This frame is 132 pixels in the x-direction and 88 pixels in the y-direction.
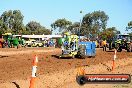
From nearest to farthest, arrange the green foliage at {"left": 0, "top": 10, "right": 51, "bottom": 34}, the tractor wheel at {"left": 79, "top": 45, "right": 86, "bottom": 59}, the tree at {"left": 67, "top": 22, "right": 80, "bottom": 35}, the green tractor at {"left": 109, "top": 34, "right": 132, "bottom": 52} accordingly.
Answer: the tractor wheel at {"left": 79, "top": 45, "right": 86, "bottom": 59} → the green tractor at {"left": 109, "top": 34, "right": 132, "bottom": 52} → the green foliage at {"left": 0, "top": 10, "right": 51, "bottom": 34} → the tree at {"left": 67, "top": 22, "right": 80, "bottom": 35}

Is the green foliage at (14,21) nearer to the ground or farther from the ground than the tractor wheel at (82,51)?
farther from the ground

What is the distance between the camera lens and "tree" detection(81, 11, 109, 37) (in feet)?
443

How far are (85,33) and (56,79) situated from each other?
399ft

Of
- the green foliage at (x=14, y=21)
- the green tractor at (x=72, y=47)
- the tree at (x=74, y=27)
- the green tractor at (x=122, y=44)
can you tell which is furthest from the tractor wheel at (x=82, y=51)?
the tree at (x=74, y=27)

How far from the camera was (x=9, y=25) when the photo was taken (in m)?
123

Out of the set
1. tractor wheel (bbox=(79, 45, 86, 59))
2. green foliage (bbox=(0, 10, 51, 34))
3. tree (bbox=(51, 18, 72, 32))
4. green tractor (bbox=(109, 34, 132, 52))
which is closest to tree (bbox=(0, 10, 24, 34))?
green foliage (bbox=(0, 10, 51, 34))

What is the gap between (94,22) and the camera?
468 feet

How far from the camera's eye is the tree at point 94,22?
135m

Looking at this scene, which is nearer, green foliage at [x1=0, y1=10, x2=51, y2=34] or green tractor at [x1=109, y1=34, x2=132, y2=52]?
green tractor at [x1=109, y1=34, x2=132, y2=52]

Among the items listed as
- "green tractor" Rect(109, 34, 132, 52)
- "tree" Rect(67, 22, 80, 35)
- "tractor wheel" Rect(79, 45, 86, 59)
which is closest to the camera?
"tractor wheel" Rect(79, 45, 86, 59)

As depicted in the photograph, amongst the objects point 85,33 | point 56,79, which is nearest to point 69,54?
point 56,79

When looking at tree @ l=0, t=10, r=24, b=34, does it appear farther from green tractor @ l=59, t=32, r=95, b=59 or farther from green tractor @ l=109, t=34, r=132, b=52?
green tractor @ l=59, t=32, r=95, b=59

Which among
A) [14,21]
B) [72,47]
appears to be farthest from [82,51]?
[14,21]

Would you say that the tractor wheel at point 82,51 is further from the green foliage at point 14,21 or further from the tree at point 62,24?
the tree at point 62,24
